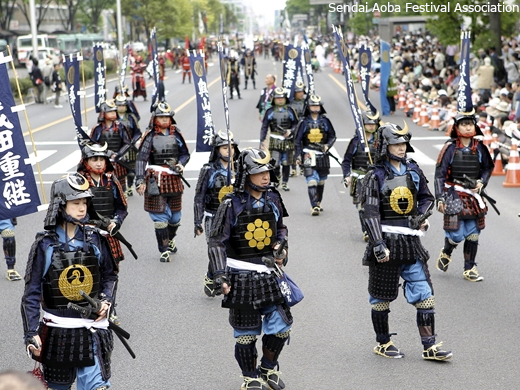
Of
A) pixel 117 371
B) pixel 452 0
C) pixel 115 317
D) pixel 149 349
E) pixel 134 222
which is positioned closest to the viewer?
pixel 117 371

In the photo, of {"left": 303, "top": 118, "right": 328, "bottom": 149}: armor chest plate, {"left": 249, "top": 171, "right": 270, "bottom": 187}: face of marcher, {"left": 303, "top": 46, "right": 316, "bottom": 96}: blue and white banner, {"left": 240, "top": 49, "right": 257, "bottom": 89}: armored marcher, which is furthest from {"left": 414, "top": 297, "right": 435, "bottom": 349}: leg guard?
{"left": 240, "top": 49, "right": 257, "bottom": 89}: armored marcher

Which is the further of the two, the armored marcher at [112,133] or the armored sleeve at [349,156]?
the armored marcher at [112,133]

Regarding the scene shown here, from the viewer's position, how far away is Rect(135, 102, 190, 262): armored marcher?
11844mm

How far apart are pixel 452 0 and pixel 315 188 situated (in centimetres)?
2125

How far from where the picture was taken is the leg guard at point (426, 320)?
25.8 feet

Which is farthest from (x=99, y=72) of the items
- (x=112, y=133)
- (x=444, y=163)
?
(x=444, y=163)

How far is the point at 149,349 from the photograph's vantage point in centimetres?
852

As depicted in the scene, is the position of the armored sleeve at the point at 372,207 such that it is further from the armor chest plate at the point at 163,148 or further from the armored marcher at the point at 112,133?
the armored marcher at the point at 112,133

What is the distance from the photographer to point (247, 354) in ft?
23.4

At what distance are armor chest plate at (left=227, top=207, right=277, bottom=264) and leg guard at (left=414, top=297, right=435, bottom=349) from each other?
1.63 metres

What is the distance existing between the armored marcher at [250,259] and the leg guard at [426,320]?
1.41 metres

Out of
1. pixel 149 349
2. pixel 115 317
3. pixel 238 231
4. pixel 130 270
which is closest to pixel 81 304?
pixel 238 231

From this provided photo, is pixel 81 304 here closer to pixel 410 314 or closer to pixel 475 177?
pixel 410 314

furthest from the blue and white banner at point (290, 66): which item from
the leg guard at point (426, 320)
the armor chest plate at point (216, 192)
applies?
the leg guard at point (426, 320)
